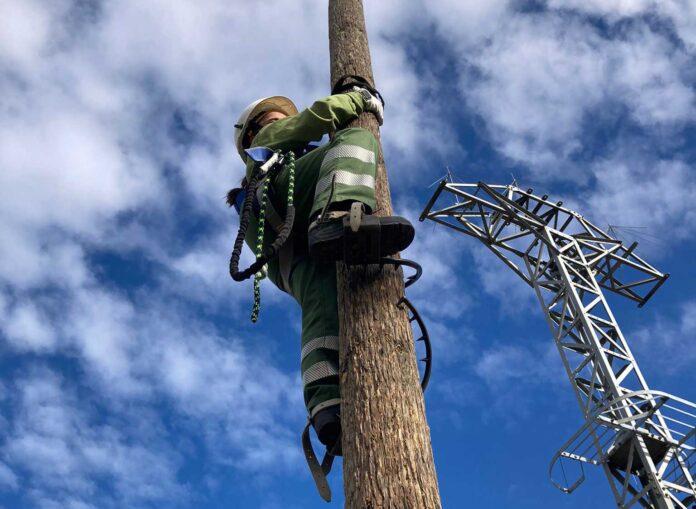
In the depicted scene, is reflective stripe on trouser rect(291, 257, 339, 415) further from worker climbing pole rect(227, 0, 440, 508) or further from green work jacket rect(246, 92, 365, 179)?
green work jacket rect(246, 92, 365, 179)

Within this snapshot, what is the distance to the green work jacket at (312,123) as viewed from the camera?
3385mm

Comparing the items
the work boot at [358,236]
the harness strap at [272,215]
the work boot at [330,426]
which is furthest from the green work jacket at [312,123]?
the work boot at [330,426]

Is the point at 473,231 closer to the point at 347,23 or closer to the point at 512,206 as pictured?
the point at 512,206

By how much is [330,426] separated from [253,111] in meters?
2.30

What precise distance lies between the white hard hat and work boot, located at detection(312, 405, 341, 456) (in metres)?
2.08

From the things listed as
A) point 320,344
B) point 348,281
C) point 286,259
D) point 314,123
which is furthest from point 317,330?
point 314,123

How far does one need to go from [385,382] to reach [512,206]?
9844 mm

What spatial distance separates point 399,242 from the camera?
271 centimetres

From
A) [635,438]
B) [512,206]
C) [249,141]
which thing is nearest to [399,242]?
[249,141]

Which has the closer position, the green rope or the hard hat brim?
the green rope

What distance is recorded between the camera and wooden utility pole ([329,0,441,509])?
2.03 metres

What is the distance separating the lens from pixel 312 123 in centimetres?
340

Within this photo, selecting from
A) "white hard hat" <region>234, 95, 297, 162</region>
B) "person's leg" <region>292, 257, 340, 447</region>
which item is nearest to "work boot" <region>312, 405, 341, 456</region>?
"person's leg" <region>292, 257, 340, 447</region>

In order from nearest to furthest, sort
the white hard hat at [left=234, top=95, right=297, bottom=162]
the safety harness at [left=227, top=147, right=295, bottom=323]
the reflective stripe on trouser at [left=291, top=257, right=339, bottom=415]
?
the reflective stripe on trouser at [left=291, top=257, right=339, bottom=415] < the safety harness at [left=227, top=147, right=295, bottom=323] < the white hard hat at [left=234, top=95, right=297, bottom=162]
